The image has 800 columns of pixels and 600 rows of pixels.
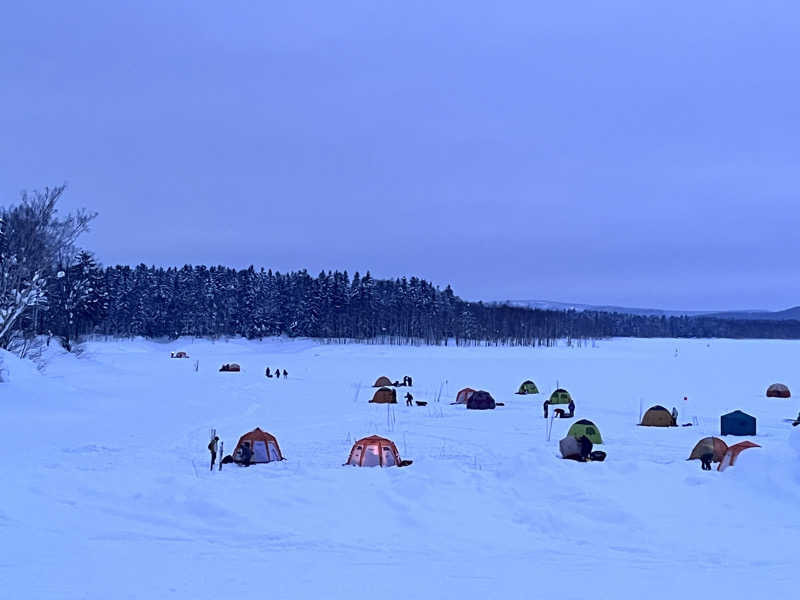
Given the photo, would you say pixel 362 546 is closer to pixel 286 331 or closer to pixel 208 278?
pixel 286 331

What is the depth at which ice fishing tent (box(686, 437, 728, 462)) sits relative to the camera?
65.3 ft

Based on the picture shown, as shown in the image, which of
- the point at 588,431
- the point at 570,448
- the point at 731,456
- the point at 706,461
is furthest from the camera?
the point at 588,431

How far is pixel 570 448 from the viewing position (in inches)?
796

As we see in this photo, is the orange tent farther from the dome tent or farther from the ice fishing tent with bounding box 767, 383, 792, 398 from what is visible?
the ice fishing tent with bounding box 767, 383, 792, 398

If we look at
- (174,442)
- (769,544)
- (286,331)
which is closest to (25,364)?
(174,442)

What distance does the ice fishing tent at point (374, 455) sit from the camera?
18641 millimetres

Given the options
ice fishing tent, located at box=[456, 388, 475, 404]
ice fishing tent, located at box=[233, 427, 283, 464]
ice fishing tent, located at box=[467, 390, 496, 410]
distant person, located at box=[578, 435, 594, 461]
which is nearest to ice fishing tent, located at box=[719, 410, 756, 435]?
distant person, located at box=[578, 435, 594, 461]

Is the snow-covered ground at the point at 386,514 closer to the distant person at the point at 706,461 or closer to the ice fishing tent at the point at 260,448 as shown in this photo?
the distant person at the point at 706,461

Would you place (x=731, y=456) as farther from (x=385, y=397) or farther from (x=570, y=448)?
(x=385, y=397)

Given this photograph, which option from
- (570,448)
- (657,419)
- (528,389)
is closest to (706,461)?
(570,448)

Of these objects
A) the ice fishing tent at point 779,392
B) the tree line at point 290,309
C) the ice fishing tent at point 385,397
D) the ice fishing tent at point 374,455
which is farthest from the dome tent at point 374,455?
the tree line at point 290,309

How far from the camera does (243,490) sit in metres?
14.9

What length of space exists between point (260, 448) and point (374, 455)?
3.36 m

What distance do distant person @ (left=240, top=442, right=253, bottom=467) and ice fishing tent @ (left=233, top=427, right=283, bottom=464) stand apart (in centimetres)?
5
